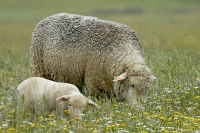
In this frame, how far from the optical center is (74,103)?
7.31m

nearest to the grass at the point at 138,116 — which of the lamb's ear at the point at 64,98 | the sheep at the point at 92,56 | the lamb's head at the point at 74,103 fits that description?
the lamb's head at the point at 74,103

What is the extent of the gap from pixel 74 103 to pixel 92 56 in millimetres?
2461

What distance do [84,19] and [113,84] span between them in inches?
61.1

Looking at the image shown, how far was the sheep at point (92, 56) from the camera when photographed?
896cm

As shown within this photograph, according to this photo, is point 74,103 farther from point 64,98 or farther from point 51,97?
point 51,97

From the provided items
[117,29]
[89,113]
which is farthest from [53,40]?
[89,113]

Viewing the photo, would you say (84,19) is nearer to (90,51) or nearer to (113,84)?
(90,51)

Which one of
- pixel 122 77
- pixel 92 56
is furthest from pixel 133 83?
pixel 92 56

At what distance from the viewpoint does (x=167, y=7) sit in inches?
3307

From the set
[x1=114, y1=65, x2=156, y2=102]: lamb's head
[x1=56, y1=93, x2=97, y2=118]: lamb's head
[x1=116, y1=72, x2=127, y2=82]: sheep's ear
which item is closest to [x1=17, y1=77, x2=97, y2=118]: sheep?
[x1=56, y1=93, x2=97, y2=118]: lamb's head

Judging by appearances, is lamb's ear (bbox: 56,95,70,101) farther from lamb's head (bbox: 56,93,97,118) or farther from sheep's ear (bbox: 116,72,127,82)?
sheep's ear (bbox: 116,72,127,82)

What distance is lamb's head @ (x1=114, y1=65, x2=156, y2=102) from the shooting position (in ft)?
28.6

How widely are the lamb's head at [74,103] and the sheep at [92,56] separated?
143cm

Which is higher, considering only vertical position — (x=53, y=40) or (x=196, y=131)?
(x=53, y=40)
